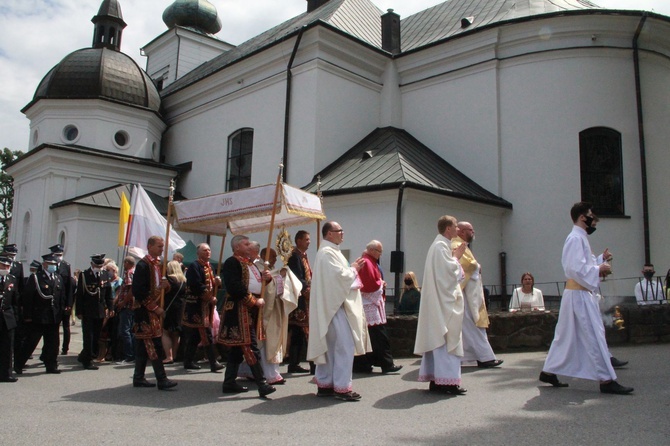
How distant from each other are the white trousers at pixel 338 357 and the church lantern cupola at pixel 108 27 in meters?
23.5

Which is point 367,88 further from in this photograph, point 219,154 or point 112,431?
point 112,431

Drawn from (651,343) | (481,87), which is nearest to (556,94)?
(481,87)

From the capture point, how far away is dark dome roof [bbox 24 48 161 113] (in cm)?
2295

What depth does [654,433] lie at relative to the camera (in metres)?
4.78

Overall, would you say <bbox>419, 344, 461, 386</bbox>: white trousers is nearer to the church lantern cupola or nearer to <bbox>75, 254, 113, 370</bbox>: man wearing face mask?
<bbox>75, 254, 113, 370</bbox>: man wearing face mask

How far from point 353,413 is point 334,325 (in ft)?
3.69

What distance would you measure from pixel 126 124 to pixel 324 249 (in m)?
19.0

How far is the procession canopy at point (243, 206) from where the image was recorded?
309 inches

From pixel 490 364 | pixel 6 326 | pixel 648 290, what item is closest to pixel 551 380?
pixel 490 364

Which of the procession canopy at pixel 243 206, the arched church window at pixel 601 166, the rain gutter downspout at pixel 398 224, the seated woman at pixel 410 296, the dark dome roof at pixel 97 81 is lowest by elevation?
the seated woman at pixel 410 296

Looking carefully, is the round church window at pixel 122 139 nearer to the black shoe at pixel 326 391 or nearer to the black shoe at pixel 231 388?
the black shoe at pixel 231 388

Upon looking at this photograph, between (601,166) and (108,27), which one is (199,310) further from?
(108,27)

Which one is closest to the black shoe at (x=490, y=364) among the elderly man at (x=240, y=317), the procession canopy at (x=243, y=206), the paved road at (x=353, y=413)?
the paved road at (x=353, y=413)

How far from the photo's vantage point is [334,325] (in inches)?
257
